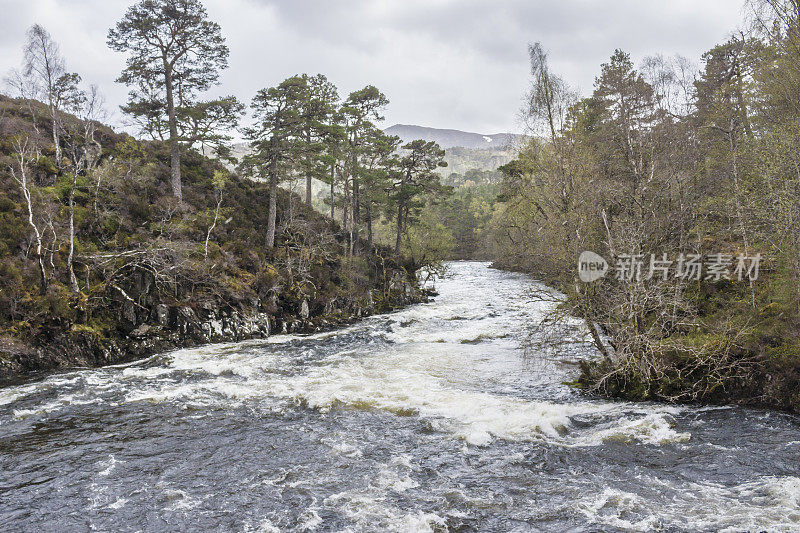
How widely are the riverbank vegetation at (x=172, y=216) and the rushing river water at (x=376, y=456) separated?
2.92m

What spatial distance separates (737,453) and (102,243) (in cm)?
2209

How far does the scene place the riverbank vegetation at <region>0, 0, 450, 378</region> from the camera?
47.2 ft

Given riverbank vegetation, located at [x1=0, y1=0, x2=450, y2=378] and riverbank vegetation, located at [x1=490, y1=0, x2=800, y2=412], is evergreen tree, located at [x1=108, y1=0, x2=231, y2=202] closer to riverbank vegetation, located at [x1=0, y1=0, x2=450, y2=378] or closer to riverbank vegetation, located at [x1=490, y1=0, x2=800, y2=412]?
riverbank vegetation, located at [x1=0, y1=0, x2=450, y2=378]

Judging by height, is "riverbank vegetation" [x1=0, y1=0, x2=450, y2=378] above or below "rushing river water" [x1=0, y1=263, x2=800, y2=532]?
above

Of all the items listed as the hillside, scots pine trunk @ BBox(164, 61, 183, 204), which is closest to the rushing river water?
the hillside

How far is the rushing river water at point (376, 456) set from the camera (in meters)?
5.96

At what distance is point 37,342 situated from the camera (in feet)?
42.4

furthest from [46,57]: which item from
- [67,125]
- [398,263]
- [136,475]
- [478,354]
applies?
[398,263]

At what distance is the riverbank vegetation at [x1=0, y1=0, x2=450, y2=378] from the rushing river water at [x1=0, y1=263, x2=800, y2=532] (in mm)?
2916

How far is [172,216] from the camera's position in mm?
21297

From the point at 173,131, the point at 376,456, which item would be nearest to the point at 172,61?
the point at 173,131

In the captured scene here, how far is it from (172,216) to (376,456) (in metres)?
19.0

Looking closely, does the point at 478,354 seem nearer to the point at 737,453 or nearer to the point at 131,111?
the point at 737,453

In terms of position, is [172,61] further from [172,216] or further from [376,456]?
[376,456]
